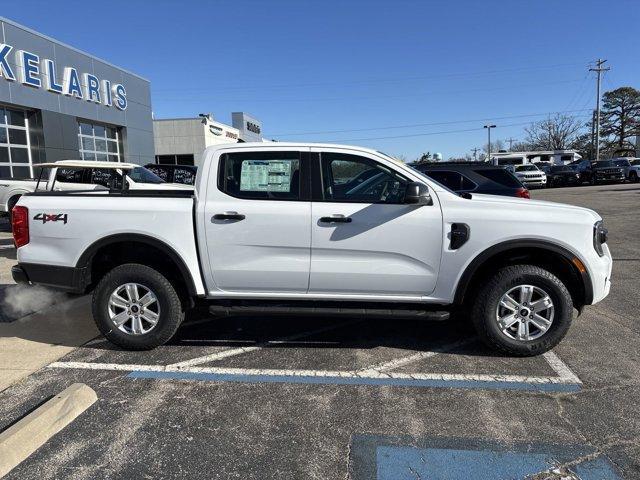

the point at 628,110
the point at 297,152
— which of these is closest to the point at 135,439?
the point at 297,152

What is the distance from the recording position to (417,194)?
13.3 feet

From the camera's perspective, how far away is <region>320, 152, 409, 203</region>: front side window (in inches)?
170

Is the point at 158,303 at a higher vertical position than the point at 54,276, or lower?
lower

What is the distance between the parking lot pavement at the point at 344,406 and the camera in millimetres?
2906

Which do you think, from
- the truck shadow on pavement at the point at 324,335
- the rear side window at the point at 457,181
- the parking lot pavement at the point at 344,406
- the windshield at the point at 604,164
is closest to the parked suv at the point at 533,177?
the windshield at the point at 604,164

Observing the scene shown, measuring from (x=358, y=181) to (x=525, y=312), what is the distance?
185 centimetres

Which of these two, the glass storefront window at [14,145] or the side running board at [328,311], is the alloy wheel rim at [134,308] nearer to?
the side running board at [328,311]

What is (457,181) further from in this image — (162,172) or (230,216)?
(162,172)

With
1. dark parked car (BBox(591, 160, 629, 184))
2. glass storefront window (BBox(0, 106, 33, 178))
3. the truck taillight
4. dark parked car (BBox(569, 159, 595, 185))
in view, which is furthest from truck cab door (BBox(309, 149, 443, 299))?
dark parked car (BBox(569, 159, 595, 185))

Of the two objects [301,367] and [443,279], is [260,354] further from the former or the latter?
[443,279]

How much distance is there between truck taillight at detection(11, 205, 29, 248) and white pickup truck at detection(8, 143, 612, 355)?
0.04 ft

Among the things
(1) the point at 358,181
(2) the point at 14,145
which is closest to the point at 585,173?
(2) the point at 14,145

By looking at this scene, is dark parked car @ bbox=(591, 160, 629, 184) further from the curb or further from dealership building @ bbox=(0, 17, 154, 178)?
the curb

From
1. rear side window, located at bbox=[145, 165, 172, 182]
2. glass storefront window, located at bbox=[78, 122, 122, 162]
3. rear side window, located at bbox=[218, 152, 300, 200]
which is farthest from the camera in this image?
glass storefront window, located at bbox=[78, 122, 122, 162]
